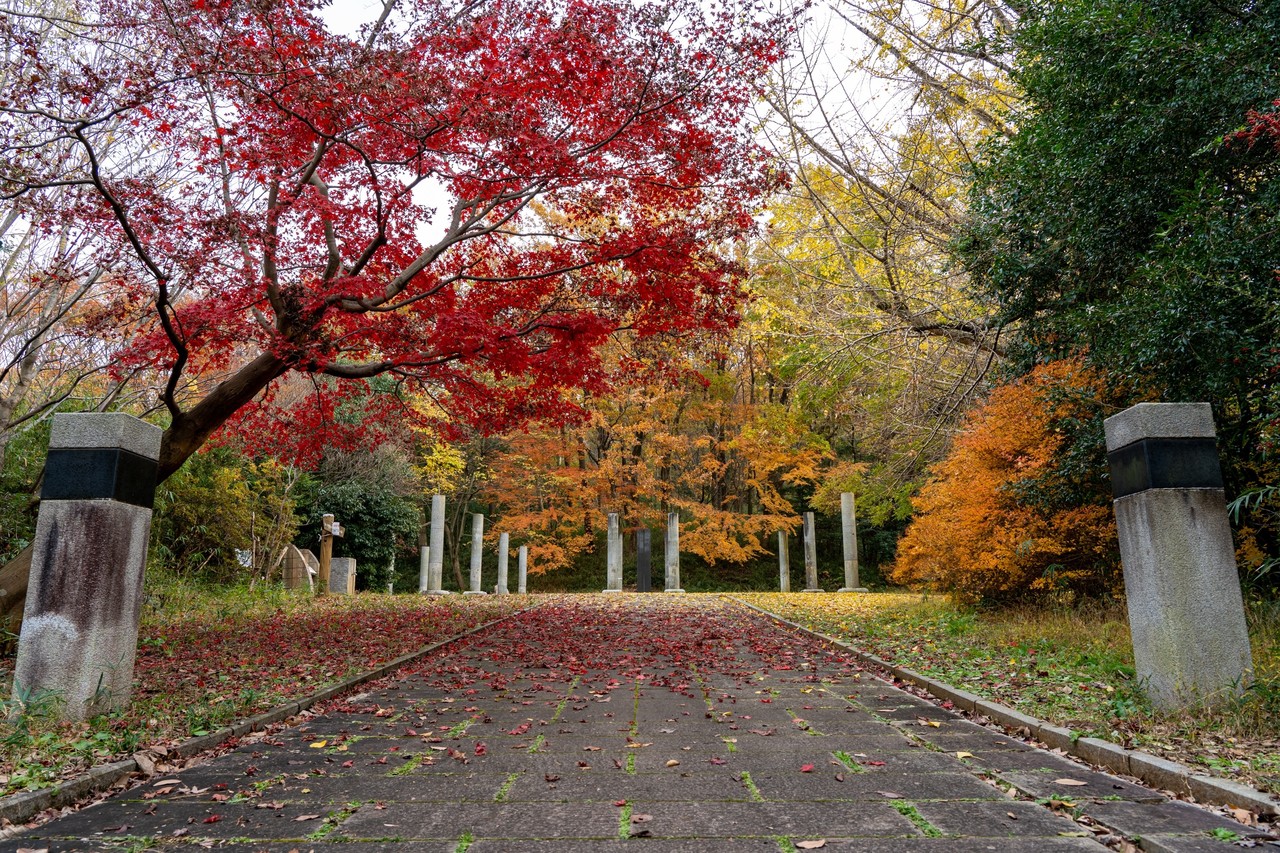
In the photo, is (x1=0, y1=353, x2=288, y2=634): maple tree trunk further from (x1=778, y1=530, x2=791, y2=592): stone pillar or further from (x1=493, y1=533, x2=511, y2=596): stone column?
(x1=778, y1=530, x2=791, y2=592): stone pillar

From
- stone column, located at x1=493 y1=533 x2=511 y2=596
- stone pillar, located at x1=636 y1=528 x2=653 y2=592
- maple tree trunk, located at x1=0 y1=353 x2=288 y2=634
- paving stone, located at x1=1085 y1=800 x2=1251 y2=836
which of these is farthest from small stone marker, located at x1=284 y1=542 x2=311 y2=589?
paving stone, located at x1=1085 y1=800 x2=1251 y2=836

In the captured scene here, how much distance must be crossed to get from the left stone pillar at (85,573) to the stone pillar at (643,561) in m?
15.8

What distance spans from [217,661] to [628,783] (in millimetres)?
4751

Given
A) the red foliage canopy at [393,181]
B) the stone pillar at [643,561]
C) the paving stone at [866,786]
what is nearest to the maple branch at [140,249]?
the red foliage canopy at [393,181]

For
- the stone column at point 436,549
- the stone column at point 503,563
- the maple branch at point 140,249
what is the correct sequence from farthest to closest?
the stone column at point 503,563 < the stone column at point 436,549 < the maple branch at point 140,249

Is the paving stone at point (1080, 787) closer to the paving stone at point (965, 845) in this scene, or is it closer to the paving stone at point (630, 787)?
the paving stone at point (965, 845)

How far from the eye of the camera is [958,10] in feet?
33.1

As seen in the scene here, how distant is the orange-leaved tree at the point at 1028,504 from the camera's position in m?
7.56

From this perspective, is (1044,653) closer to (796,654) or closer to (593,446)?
(796,654)

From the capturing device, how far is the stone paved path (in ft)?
8.86

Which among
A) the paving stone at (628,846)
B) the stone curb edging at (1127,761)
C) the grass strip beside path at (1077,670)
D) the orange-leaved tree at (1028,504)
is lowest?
the paving stone at (628,846)

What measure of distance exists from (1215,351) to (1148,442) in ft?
5.63

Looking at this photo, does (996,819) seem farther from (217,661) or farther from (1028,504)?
(217,661)

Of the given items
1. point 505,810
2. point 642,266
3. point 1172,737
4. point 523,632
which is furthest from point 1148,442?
point 523,632
